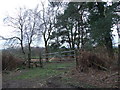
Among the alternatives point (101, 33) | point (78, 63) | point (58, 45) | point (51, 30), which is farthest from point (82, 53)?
point (58, 45)

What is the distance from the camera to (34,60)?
41.2 feet

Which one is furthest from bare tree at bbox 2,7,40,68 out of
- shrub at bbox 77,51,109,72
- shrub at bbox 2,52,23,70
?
shrub at bbox 77,51,109,72

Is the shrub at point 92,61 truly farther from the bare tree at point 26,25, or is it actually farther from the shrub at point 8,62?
the bare tree at point 26,25

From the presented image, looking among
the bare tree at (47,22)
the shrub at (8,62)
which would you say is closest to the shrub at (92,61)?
the shrub at (8,62)

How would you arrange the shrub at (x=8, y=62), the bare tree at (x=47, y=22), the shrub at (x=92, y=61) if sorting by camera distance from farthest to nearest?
the bare tree at (x=47, y=22), the shrub at (x=8, y=62), the shrub at (x=92, y=61)

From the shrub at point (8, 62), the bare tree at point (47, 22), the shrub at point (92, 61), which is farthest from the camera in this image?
the bare tree at point (47, 22)

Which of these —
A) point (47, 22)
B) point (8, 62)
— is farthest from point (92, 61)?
point (47, 22)

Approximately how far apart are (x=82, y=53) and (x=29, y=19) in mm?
17839

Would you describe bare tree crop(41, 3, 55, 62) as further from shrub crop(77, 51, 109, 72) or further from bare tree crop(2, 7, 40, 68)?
shrub crop(77, 51, 109, 72)

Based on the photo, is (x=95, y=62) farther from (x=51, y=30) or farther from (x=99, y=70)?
(x=51, y=30)

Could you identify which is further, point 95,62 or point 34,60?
point 34,60

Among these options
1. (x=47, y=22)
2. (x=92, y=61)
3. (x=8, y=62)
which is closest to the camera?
(x=92, y=61)

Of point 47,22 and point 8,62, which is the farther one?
point 47,22

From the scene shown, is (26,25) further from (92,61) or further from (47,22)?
(92,61)
